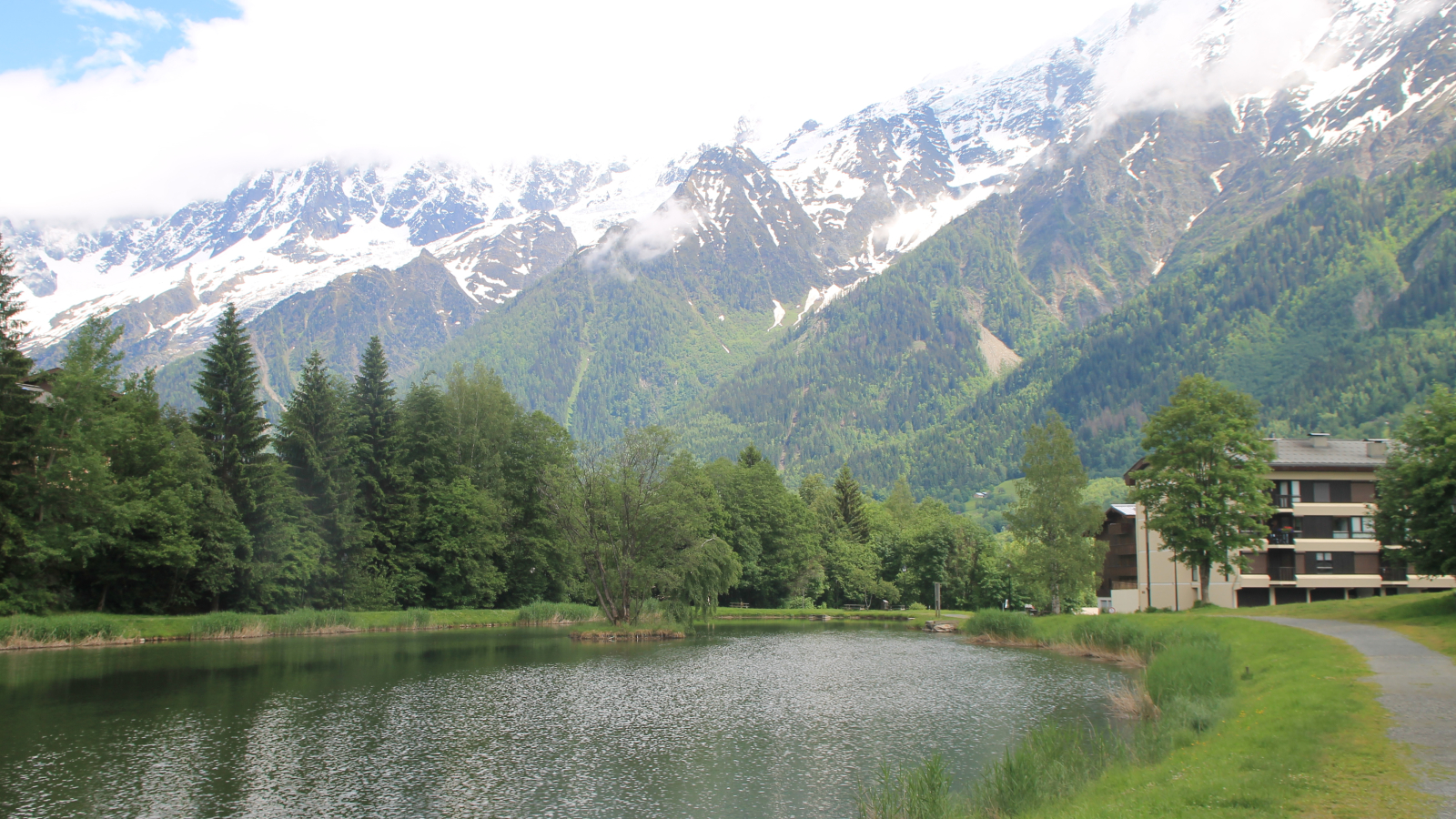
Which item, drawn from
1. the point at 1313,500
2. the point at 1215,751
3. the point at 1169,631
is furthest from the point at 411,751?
the point at 1313,500

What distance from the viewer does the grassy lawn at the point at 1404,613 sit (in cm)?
3766

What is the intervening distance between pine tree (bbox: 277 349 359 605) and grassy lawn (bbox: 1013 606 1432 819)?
71.7 metres

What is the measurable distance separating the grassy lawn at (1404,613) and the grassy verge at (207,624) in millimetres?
62834

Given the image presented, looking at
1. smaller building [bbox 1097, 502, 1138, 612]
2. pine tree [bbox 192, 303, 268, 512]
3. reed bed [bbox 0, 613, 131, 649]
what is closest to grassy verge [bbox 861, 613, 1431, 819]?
reed bed [bbox 0, 613, 131, 649]

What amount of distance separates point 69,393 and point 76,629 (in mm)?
15467

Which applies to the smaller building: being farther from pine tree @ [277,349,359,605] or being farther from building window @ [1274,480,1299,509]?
pine tree @ [277,349,359,605]

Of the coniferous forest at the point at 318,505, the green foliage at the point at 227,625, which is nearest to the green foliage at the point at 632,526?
the coniferous forest at the point at 318,505

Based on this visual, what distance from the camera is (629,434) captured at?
76438mm

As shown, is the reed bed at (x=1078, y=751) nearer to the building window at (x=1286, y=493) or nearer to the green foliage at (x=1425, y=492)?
the green foliage at (x=1425, y=492)

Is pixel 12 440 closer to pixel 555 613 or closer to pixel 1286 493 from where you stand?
pixel 555 613

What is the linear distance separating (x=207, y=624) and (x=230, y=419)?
51.9ft

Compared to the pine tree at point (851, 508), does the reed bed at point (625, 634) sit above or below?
below

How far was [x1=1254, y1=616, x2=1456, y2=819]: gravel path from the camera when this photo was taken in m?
16.6

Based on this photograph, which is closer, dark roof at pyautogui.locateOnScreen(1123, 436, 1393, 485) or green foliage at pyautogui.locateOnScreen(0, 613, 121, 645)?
green foliage at pyautogui.locateOnScreen(0, 613, 121, 645)
